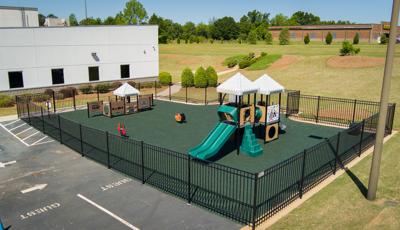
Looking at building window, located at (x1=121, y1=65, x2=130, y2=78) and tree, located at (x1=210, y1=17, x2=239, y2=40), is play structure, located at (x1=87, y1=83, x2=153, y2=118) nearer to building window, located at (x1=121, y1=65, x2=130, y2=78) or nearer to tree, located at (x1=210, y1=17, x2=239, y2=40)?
building window, located at (x1=121, y1=65, x2=130, y2=78)

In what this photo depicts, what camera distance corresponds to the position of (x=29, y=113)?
23156 millimetres

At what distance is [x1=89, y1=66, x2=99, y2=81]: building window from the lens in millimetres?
34000

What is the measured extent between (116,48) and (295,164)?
26.9m

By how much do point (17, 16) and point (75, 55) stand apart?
9.81m

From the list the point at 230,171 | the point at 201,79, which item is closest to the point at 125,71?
the point at 201,79

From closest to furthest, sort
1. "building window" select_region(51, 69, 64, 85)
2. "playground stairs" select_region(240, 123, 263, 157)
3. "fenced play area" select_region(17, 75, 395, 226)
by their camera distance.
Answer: "fenced play area" select_region(17, 75, 395, 226), "playground stairs" select_region(240, 123, 263, 157), "building window" select_region(51, 69, 64, 85)

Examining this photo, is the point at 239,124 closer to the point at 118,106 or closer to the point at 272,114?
the point at 272,114

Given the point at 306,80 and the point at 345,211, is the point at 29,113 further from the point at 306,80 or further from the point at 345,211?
the point at 306,80

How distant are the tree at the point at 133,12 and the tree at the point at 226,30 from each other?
30.7 meters

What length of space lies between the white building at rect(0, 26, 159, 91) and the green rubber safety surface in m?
8.13

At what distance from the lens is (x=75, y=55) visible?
3259 centimetres

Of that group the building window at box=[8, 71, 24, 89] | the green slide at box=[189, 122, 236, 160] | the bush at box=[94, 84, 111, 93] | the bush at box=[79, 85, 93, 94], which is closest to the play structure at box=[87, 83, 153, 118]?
the bush at box=[79, 85, 93, 94]

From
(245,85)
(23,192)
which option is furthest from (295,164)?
(23,192)

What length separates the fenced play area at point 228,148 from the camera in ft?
36.4
